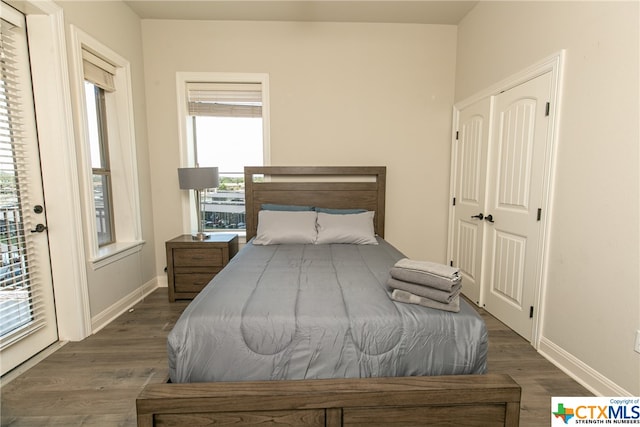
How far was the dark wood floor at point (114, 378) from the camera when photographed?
5.08 ft

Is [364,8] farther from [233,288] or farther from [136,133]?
→ [233,288]

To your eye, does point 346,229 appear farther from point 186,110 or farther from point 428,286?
point 186,110

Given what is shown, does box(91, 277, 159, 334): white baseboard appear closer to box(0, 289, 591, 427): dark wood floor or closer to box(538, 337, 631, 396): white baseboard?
box(0, 289, 591, 427): dark wood floor

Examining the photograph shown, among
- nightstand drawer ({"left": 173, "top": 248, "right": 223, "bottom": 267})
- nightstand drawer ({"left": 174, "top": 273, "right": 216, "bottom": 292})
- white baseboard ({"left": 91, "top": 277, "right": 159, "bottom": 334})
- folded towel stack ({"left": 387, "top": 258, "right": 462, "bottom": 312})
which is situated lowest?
white baseboard ({"left": 91, "top": 277, "right": 159, "bottom": 334})

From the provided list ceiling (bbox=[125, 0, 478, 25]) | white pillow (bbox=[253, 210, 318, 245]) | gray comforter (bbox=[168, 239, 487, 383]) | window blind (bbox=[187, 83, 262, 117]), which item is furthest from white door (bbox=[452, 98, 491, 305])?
window blind (bbox=[187, 83, 262, 117])

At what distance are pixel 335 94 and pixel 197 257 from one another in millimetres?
2291

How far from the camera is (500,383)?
1234 millimetres

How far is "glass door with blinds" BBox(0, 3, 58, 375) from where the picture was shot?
188 cm

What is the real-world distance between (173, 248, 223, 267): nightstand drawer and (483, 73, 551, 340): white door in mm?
2614

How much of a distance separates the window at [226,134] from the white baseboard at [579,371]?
3022mm

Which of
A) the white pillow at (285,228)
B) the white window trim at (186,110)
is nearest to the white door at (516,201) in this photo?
the white pillow at (285,228)

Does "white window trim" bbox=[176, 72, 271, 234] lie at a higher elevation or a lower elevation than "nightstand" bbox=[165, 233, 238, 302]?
higher

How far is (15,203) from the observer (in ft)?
6.42

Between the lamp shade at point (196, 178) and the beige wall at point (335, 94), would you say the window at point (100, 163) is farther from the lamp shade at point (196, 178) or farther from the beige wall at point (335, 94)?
the lamp shade at point (196, 178)
